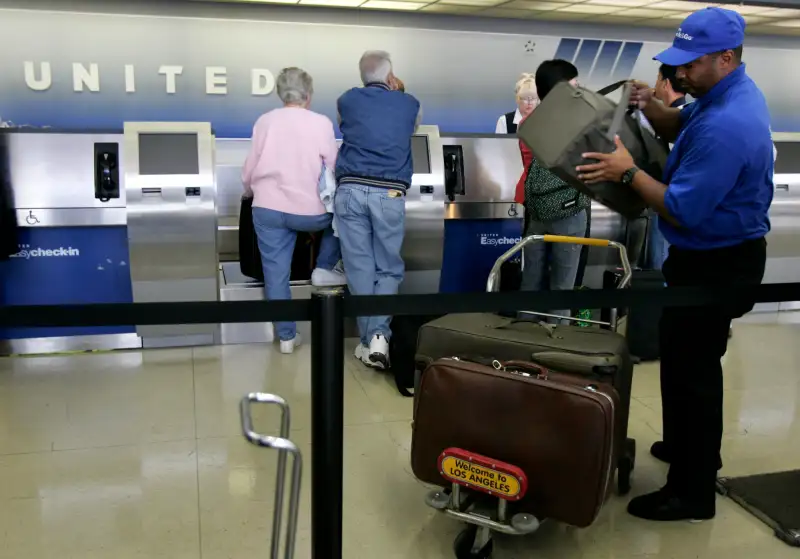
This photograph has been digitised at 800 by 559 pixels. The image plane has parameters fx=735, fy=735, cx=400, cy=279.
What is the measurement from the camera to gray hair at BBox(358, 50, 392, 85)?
3.39 m

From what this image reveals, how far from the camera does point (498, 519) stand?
1894 millimetres

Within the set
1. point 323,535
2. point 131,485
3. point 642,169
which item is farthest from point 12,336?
point 642,169

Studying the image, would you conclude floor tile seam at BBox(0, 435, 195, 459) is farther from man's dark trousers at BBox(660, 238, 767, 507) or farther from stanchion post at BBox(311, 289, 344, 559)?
man's dark trousers at BBox(660, 238, 767, 507)

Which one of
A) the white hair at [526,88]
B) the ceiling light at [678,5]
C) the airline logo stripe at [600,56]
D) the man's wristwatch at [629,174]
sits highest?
the ceiling light at [678,5]

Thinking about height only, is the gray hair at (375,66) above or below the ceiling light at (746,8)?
below

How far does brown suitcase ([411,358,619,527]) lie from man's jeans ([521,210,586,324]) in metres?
1.51

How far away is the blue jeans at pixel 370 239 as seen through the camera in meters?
3.50

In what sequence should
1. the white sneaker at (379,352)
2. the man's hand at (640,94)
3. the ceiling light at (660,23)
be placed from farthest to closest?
the ceiling light at (660,23) < the white sneaker at (379,352) < the man's hand at (640,94)

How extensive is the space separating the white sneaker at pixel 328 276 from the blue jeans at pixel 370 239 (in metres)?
0.39

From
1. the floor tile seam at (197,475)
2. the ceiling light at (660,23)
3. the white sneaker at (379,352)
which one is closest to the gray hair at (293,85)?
the white sneaker at (379,352)

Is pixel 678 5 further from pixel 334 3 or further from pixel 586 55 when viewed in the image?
pixel 334 3

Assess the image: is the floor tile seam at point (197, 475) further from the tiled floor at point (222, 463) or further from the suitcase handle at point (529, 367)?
the suitcase handle at point (529, 367)

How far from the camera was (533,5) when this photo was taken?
6.64 metres

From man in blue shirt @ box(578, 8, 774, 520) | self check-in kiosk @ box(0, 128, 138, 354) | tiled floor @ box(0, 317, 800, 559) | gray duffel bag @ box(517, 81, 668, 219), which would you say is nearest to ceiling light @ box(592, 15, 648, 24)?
tiled floor @ box(0, 317, 800, 559)
